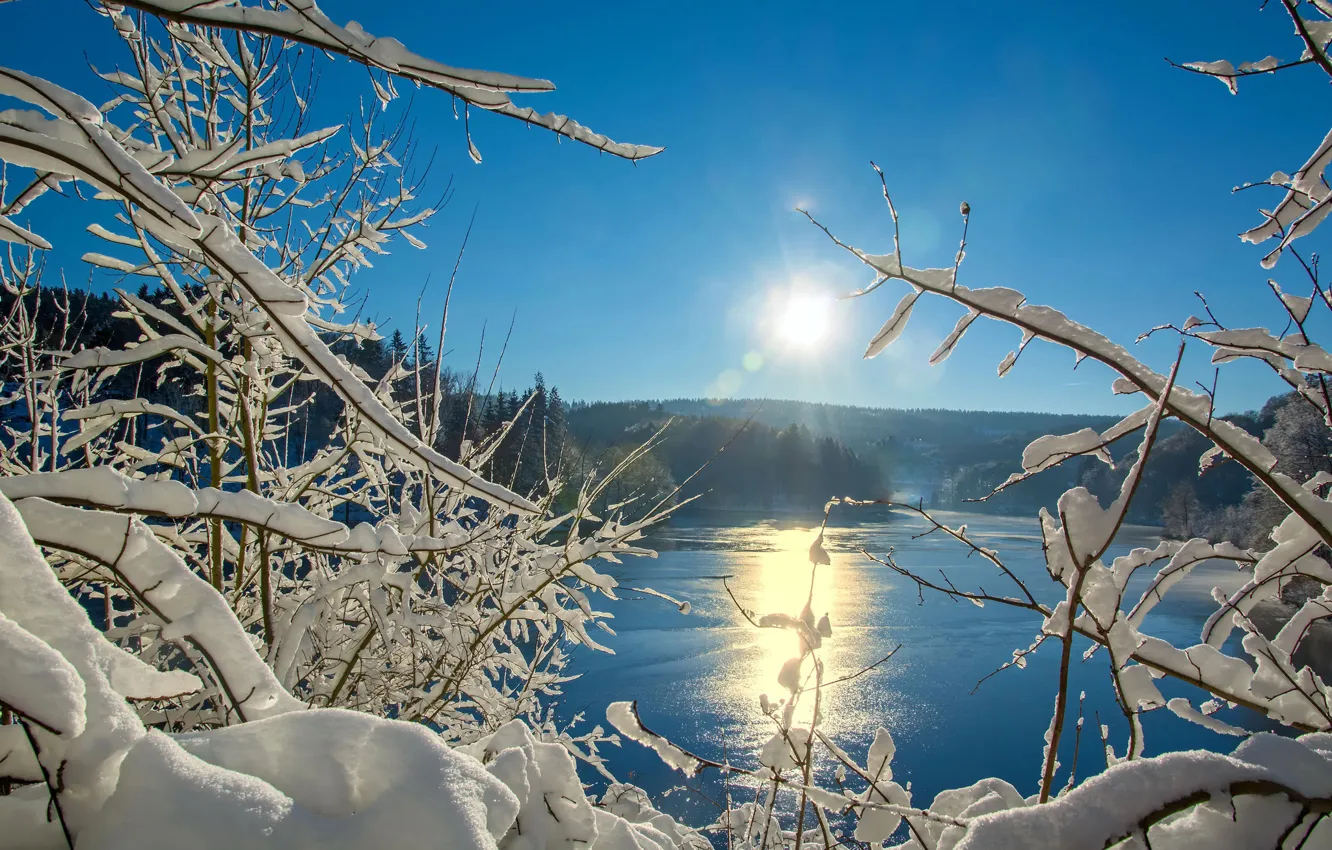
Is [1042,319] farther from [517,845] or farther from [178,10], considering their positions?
[178,10]

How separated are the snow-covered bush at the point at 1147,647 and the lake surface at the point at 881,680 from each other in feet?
12.9

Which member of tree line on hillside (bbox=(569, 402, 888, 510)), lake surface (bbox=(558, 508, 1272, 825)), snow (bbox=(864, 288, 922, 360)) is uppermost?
snow (bbox=(864, 288, 922, 360))

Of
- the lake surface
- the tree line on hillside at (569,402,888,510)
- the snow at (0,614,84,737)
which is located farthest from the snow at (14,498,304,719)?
the tree line on hillside at (569,402,888,510)

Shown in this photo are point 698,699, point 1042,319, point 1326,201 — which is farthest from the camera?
point 698,699

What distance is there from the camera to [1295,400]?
6.90 ft

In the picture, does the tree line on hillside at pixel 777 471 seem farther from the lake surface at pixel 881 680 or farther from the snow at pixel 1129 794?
the snow at pixel 1129 794

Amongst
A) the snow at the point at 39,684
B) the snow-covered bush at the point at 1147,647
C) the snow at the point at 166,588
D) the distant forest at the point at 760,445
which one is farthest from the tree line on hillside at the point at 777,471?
the snow at the point at 39,684

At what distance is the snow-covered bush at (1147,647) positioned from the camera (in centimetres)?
58

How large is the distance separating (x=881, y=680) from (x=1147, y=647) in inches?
562

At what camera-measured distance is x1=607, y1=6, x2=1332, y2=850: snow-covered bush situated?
58 centimetres

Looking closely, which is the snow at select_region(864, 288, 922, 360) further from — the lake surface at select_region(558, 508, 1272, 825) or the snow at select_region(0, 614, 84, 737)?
the lake surface at select_region(558, 508, 1272, 825)

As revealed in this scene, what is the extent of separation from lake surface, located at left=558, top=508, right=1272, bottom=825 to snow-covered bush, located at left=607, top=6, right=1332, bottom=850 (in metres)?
3.94

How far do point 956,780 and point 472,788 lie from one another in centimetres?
1141

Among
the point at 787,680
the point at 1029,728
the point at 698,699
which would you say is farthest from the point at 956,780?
the point at 787,680
